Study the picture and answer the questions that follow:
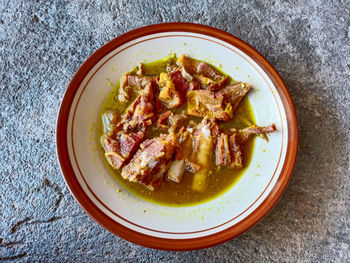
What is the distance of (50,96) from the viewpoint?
3.95m

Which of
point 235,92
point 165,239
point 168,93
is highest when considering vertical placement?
point 235,92

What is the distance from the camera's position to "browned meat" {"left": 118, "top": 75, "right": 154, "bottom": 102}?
3.63m

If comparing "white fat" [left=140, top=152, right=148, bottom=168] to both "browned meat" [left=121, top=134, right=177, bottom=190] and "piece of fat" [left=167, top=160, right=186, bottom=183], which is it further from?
"piece of fat" [left=167, top=160, right=186, bottom=183]

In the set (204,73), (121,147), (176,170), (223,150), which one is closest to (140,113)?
(121,147)

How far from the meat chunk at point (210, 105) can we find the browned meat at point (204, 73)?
12 cm

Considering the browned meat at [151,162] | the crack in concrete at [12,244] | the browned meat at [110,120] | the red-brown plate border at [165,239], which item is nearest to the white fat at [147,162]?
the browned meat at [151,162]

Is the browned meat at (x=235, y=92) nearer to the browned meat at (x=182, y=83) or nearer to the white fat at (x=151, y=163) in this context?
the browned meat at (x=182, y=83)

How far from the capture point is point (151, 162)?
338cm

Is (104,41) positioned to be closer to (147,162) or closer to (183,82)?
(183,82)

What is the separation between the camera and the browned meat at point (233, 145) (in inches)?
138

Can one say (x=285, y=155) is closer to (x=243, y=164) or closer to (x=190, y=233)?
(x=243, y=164)

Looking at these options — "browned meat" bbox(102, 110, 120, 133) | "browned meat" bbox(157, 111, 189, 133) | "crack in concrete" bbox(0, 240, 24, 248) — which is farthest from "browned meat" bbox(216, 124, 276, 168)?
"crack in concrete" bbox(0, 240, 24, 248)

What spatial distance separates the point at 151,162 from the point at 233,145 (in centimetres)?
85

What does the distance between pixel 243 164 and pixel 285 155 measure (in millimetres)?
426
